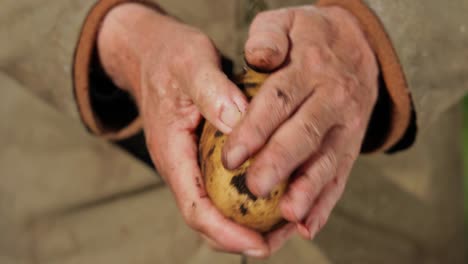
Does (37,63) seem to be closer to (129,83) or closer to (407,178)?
(129,83)

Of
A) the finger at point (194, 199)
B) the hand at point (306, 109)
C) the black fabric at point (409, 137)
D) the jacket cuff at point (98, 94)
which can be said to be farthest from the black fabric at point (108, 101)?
the black fabric at point (409, 137)

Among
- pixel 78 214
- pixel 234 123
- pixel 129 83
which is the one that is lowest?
pixel 78 214

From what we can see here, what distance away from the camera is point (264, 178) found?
0.53 meters

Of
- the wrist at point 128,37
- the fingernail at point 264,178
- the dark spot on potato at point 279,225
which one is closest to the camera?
the fingernail at point 264,178

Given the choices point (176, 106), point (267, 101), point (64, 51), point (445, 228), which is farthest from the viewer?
point (445, 228)

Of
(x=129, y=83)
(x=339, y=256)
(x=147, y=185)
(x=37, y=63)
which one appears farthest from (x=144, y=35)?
(x=339, y=256)

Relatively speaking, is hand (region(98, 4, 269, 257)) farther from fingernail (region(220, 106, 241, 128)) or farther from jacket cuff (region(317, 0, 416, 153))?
jacket cuff (region(317, 0, 416, 153))

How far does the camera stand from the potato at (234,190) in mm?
586

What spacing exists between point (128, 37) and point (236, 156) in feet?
1.12

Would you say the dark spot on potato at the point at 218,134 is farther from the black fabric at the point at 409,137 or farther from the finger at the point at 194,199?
the black fabric at the point at 409,137

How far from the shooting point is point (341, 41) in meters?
0.69

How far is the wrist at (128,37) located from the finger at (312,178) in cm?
31

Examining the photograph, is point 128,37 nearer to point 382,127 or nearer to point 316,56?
point 316,56

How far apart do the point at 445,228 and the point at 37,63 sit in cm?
87
